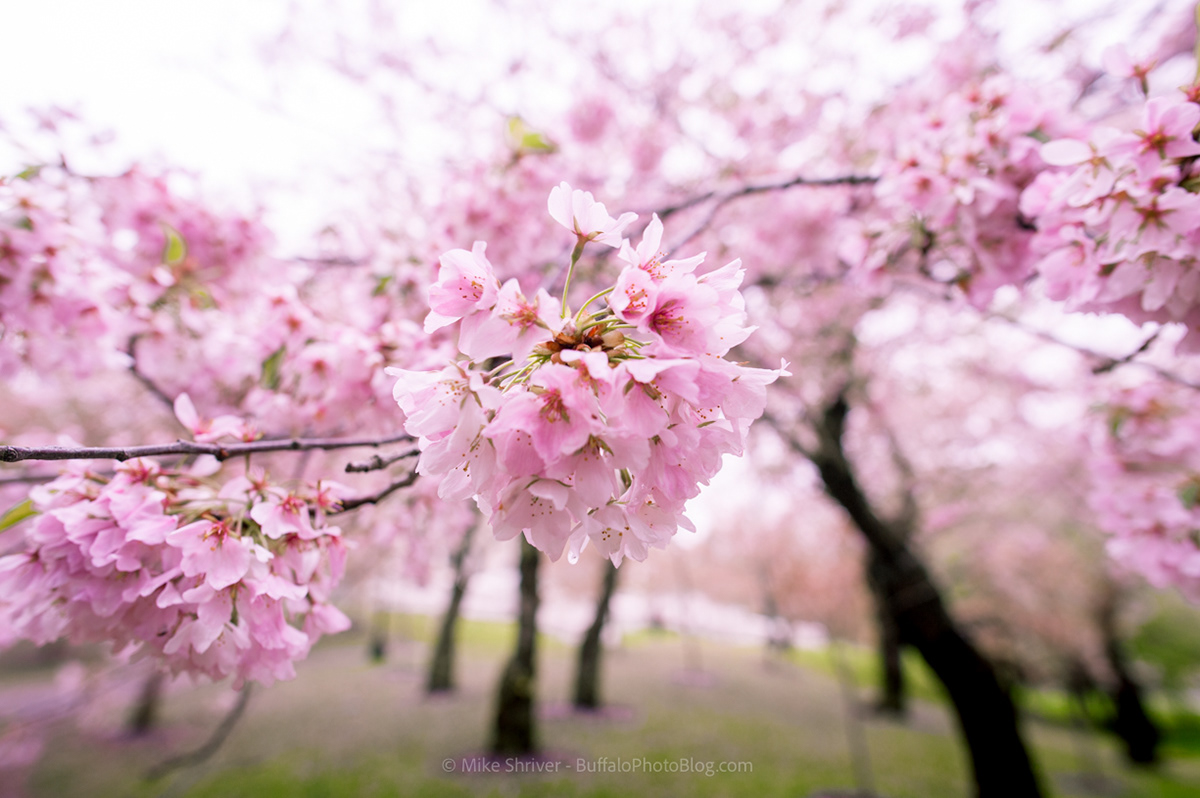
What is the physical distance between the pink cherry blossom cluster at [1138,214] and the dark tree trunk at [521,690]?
5800 mm

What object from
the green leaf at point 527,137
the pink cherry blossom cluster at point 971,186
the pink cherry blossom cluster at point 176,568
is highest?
the green leaf at point 527,137

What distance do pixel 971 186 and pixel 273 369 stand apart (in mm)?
2311

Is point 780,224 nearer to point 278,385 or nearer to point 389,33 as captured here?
point 278,385

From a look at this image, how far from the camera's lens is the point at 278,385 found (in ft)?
5.65

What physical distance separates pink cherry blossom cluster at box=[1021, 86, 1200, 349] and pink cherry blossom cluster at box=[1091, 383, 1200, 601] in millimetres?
1587

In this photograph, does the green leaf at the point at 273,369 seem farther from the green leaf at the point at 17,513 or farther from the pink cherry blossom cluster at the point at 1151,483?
the pink cherry blossom cluster at the point at 1151,483

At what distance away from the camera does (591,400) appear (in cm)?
69

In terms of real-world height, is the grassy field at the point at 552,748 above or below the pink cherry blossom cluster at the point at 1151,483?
below

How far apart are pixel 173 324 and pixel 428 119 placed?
18.8ft

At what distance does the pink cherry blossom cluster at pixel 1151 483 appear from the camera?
7.32ft

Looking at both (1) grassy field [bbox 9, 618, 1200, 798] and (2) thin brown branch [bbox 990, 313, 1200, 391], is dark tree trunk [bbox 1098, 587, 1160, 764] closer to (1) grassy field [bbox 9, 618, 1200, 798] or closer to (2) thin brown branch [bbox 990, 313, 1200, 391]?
(1) grassy field [bbox 9, 618, 1200, 798]

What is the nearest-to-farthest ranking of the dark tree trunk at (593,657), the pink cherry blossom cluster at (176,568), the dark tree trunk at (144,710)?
the pink cherry blossom cluster at (176,568), the dark tree trunk at (144,710), the dark tree trunk at (593,657)

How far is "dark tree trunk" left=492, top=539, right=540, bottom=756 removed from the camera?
6301 millimetres

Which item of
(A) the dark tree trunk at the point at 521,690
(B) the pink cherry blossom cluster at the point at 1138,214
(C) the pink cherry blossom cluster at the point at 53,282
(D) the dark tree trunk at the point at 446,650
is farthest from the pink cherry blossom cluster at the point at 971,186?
(D) the dark tree trunk at the point at 446,650
